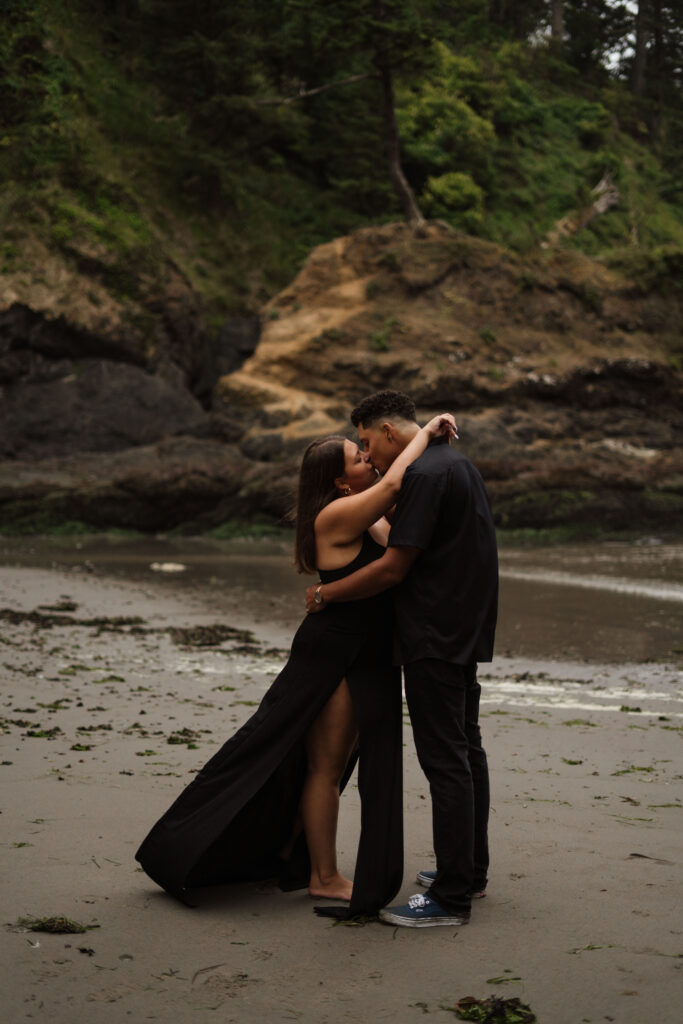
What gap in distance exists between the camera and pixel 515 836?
14.4ft

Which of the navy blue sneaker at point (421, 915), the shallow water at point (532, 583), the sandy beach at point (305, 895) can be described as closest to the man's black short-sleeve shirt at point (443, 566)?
the navy blue sneaker at point (421, 915)

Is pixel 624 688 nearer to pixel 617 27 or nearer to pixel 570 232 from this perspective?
pixel 570 232

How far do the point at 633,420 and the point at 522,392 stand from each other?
123 inches

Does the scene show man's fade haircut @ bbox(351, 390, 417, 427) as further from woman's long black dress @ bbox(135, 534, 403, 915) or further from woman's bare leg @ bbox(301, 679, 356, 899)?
woman's bare leg @ bbox(301, 679, 356, 899)

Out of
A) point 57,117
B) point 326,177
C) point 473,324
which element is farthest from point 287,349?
point 326,177

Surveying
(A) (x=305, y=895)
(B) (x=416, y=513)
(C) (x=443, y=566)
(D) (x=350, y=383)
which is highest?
(D) (x=350, y=383)

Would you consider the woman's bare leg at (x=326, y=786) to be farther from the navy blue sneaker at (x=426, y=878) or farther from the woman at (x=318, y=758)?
the navy blue sneaker at (x=426, y=878)

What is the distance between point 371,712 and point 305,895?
75 centimetres

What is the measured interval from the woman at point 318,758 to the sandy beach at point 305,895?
5.9 inches

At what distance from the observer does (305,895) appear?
384 cm

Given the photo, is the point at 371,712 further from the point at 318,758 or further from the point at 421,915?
the point at 421,915

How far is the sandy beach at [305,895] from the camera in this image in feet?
9.40

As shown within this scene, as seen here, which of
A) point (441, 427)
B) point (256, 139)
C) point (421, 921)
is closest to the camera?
point (421, 921)

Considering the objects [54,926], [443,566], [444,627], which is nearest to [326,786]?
[444,627]
